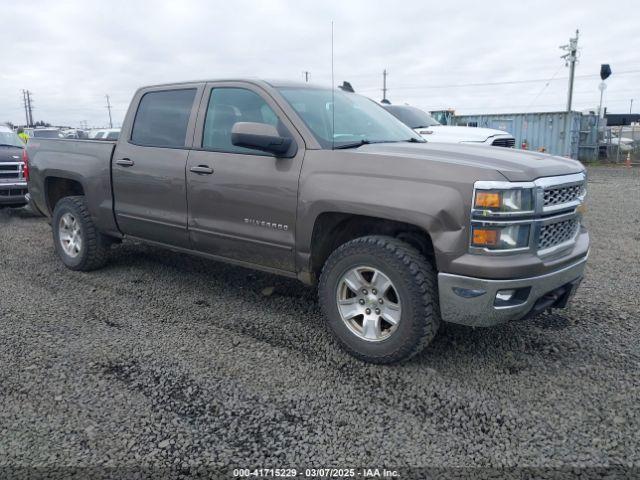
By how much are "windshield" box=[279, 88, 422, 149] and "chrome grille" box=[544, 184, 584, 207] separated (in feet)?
4.55

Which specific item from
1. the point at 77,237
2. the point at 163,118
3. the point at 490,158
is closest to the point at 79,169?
the point at 77,237

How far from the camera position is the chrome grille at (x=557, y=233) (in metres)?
3.23

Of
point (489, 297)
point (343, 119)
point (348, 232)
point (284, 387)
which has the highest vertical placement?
point (343, 119)

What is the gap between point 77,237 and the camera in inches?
224


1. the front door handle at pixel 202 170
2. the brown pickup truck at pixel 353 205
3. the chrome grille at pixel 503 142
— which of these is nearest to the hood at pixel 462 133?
the chrome grille at pixel 503 142

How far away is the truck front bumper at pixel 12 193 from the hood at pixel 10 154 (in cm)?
42

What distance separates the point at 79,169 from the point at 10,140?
6.44m

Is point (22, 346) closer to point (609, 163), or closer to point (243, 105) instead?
point (243, 105)

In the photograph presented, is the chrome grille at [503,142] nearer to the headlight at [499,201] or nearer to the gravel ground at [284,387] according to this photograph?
the gravel ground at [284,387]

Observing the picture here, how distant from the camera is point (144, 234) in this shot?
496 centimetres

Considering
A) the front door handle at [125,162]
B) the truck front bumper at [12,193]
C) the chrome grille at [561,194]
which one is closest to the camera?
the chrome grille at [561,194]

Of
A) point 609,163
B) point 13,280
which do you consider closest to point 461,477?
point 13,280

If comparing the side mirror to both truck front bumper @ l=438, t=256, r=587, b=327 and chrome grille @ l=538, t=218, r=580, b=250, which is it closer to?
truck front bumper @ l=438, t=256, r=587, b=327

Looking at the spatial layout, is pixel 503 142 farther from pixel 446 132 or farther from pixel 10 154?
pixel 10 154
